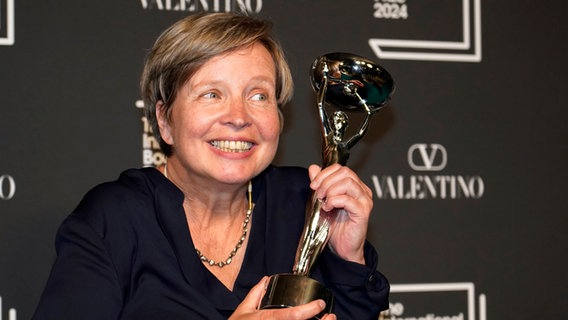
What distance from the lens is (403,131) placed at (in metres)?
1.75

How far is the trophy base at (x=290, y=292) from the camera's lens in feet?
3.49

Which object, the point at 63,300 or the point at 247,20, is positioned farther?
the point at 247,20

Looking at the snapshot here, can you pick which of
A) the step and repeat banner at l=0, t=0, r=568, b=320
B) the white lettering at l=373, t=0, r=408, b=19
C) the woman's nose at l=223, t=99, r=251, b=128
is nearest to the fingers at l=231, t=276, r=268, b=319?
the woman's nose at l=223, t=99, r=251, b=128

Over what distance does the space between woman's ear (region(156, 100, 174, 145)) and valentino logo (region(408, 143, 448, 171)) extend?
2.06 ft

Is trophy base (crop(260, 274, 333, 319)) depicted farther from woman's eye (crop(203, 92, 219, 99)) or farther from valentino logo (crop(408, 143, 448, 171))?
valentino logo (crop(408, 143, 448, 171))

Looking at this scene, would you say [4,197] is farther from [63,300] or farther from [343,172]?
[343,172]

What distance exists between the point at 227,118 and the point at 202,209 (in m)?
0.20

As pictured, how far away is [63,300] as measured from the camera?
3.71 ft

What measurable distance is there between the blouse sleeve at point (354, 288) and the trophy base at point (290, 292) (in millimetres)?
183

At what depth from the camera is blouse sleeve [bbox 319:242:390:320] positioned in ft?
4.18

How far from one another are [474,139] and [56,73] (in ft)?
3.03

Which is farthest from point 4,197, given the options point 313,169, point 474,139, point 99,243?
point 474,139

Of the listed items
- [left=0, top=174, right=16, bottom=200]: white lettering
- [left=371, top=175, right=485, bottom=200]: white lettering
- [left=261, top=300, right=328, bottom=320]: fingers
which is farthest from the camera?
[left=371, top=175, right=485, bottom=200]: white lettering

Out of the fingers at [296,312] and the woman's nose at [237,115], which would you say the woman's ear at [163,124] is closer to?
the woman's nose at [237,115]
